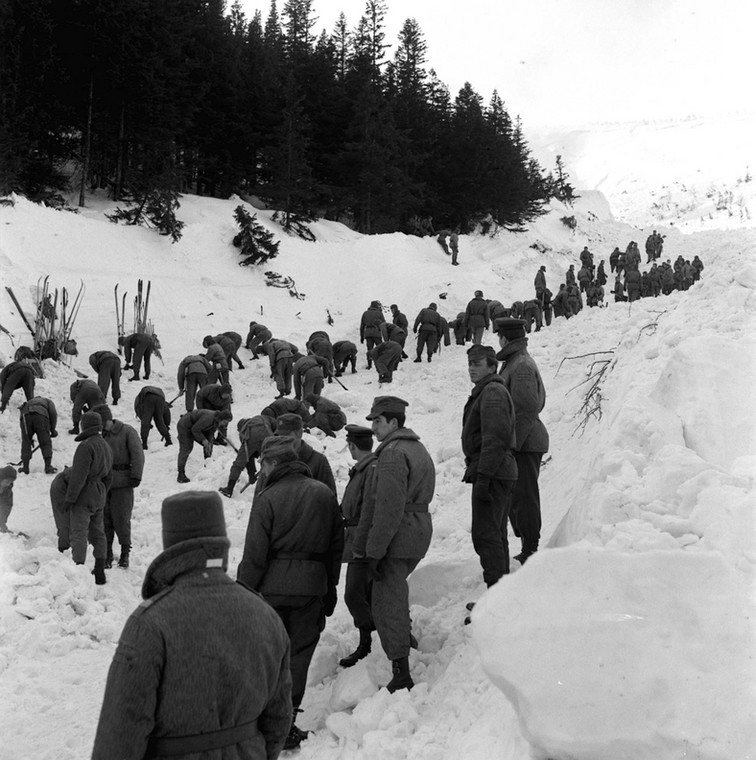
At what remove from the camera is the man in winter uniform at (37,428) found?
32.0 ft

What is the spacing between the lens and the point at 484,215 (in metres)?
36.2

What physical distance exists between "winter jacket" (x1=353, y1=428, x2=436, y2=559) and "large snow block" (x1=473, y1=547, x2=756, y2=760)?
3.97 ft

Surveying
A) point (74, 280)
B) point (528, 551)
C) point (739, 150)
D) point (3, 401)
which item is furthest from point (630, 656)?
point (739, 150)

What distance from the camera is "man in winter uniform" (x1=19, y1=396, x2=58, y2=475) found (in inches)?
384

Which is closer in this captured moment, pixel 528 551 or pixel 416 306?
pixel 528 551

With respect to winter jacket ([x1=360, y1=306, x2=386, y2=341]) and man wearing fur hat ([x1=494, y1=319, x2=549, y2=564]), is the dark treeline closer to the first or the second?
winter jacket ([x1=360, y1=306, x2=386, y2=341])

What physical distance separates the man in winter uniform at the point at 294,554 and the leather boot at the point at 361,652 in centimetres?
63

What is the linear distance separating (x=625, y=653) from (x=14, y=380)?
11.3 meters

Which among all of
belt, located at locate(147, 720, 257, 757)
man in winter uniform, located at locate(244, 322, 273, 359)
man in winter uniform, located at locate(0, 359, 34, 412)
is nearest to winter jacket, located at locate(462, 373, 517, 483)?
belt, located at locate(147, 720, 257, 757)

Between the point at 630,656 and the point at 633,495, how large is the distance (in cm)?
111

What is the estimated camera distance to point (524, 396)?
5582mm

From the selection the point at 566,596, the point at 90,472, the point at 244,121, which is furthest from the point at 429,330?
the point at 244,121

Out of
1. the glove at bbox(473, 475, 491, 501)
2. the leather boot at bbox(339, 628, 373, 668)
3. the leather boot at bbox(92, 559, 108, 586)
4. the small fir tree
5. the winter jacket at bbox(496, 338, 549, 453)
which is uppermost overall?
the small fir tree

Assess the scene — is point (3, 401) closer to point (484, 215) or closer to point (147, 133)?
point (147, 133)
